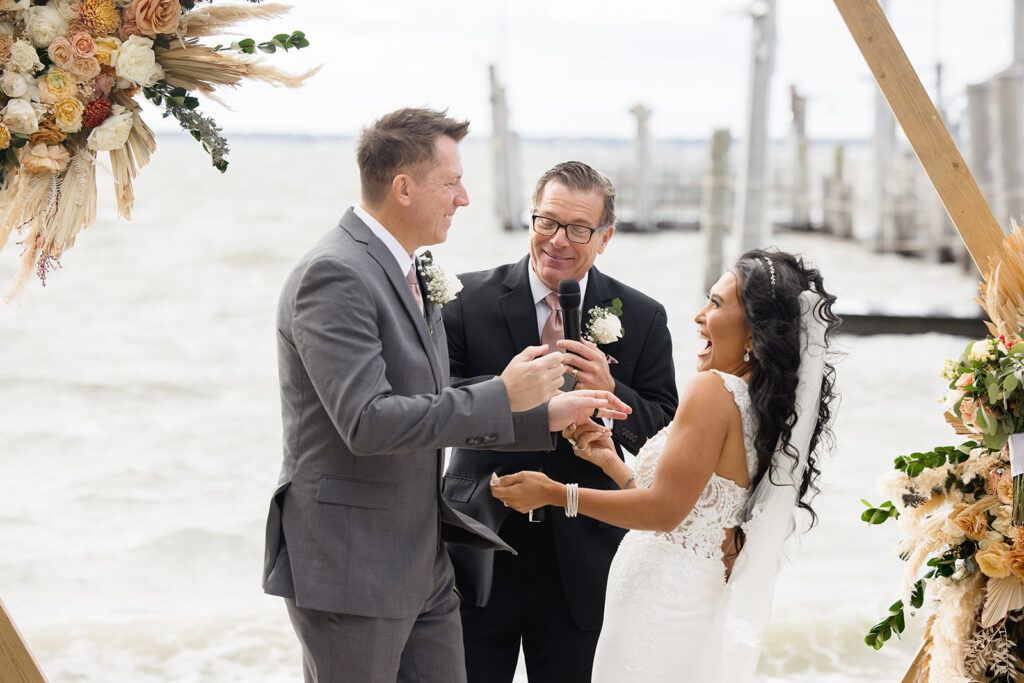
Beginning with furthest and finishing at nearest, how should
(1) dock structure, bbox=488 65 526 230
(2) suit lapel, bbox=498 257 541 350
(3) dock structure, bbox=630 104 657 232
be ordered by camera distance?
(1) dock structure, bbox=488 65 526 230
(3) dock structure, bbox=630 104 657 232
(2) suit lapel, bbox=498 257 541 350

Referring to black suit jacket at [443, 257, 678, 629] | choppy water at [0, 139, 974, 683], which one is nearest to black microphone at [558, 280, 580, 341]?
black suit jacket at [443, 257, 678, 629]

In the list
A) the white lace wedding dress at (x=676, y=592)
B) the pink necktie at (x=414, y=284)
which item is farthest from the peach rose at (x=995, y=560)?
the pink necktie at (x=414, y=284)

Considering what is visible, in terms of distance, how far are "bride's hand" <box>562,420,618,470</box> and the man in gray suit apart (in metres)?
0.30

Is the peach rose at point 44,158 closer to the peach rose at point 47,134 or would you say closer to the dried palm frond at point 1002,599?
the peach rose at point 47,134

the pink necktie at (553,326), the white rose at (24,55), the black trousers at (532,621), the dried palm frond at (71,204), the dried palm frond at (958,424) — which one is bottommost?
the black trousers at (532,621)

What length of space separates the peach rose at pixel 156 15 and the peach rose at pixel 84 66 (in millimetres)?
132

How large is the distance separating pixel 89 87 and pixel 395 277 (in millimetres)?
815

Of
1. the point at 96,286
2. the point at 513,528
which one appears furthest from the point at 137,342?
the point at 513,528

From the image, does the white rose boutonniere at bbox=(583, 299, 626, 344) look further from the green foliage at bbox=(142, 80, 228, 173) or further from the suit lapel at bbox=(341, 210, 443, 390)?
the green foliage at bbox=(142, 80, 228, 173)

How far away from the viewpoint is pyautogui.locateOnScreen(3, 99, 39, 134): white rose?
7.52 feet

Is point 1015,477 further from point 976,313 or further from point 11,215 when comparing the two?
point 976,313

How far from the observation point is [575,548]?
3.03 m

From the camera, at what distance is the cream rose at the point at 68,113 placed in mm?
2334

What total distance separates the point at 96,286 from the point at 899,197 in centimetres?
1627
